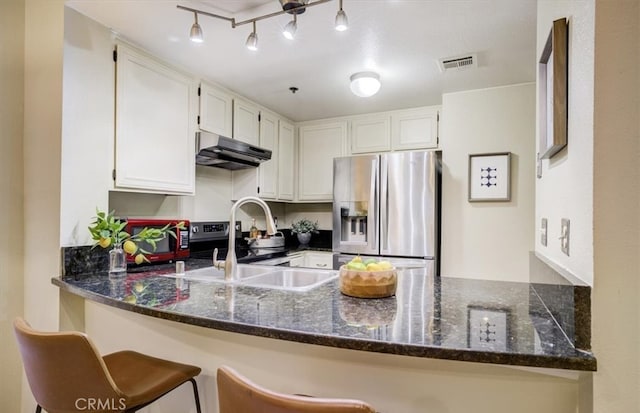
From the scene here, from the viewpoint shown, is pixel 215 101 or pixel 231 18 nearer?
pixel 231 18

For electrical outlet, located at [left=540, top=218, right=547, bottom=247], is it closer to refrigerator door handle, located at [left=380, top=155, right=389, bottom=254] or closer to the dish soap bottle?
refrigerator door handle, located at [left=380, top=155, right=389, bottom=254]

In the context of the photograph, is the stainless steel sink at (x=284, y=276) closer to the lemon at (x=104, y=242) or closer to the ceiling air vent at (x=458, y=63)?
the lemon at (x=104, y=242)

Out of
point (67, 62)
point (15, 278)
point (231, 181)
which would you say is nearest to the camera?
point (67, 62)

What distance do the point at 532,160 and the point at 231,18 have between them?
243cm

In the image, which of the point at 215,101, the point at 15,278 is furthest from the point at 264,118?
the point at 15,278

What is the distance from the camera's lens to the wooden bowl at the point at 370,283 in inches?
49.9

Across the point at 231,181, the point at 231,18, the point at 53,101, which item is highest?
the point at 231,18

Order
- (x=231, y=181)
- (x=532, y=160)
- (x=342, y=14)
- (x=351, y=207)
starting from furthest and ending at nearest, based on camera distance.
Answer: (x=231, y=181)
(x=351, y=207)
(x=532, y=160)
(x=342, y=14)

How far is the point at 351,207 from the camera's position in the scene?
311 cm

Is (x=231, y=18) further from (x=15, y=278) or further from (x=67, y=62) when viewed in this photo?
(x=15, y=278)

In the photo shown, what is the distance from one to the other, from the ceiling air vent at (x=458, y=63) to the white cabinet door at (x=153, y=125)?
1.82 metres

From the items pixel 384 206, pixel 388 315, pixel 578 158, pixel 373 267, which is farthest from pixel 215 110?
pixel 578 158

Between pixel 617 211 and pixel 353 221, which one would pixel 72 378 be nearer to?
pixel 617 211

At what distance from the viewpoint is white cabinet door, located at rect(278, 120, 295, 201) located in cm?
357
